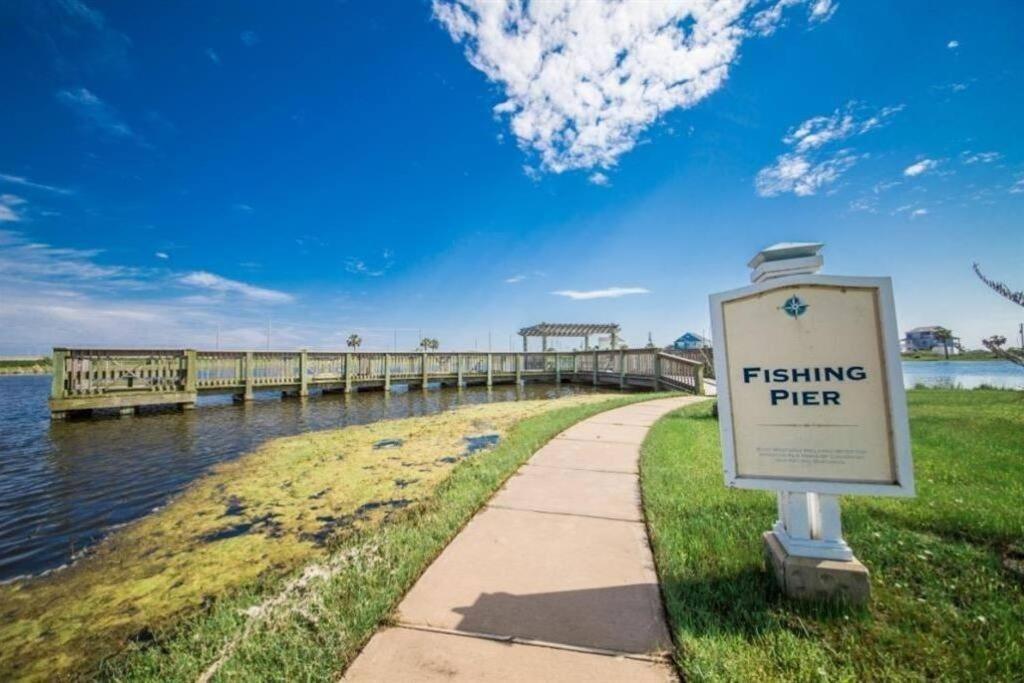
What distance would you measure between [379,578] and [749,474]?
2166mm

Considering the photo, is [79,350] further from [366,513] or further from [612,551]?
[612,551]

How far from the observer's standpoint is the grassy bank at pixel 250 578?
1.97m

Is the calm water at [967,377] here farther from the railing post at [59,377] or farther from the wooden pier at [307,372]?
the railing post at [59,377]

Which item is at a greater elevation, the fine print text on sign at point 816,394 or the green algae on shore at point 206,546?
the fine print text on sign at point 816,394

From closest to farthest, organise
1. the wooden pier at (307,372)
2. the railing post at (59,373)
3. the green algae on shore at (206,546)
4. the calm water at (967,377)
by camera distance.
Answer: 1. the green algae on shore at (206,546)
2. the railing post at (59,373)
3. the wooden pier at (307,372)
4. the calm water at (967,377)

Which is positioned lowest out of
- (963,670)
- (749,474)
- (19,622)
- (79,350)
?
(19,622)

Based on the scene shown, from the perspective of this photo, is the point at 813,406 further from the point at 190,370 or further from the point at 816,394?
the point at 190,370

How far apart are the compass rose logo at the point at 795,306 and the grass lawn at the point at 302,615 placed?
256cm

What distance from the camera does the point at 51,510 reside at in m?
4.67

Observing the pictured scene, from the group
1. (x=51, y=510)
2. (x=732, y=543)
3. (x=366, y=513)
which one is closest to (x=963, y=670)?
(x=732, y=543)

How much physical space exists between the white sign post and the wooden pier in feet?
40.1

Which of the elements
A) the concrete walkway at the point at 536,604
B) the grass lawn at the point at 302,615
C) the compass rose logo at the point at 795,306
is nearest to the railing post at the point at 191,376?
the grass lawn at the point at 302,615

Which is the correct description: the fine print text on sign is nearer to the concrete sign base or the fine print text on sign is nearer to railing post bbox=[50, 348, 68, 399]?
the concrete sign base

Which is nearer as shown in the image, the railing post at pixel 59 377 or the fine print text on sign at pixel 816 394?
the fine print text on sign at pixel 816 394
